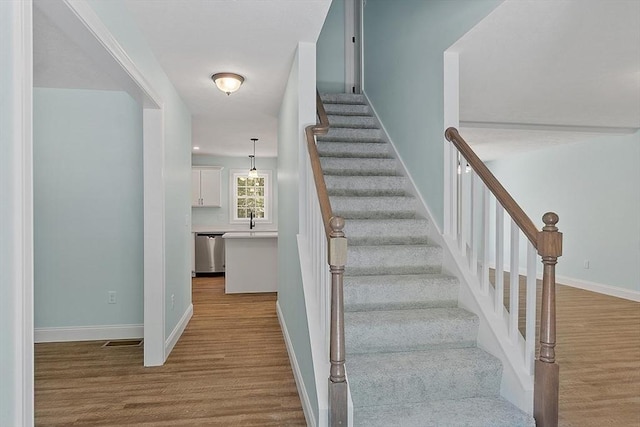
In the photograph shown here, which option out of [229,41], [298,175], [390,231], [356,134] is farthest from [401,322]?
[356,134]

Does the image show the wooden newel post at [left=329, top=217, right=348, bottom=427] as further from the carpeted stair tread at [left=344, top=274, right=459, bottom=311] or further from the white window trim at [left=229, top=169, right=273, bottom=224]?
the white window trim at [left=229, top=169, right=273, bottom=224]

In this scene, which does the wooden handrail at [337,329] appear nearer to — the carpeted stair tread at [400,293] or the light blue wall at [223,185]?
the carpeted stair tread at [400,293]

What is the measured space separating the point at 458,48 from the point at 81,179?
12.0ft

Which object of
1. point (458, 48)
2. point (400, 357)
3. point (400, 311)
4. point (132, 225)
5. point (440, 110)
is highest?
point (458, 48)

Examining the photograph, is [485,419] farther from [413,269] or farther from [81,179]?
[81,179]

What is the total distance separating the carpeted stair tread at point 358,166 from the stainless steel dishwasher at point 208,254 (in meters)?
4.59

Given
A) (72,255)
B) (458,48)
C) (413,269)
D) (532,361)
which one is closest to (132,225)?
(72,255)

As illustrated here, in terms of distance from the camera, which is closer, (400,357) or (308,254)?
(400,357)

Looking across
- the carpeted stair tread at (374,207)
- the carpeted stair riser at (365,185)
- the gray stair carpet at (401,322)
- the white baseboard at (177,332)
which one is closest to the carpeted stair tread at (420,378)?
the gray stair carpet at (401,322)

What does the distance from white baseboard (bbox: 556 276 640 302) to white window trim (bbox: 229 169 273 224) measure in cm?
566

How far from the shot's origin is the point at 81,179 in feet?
12.8

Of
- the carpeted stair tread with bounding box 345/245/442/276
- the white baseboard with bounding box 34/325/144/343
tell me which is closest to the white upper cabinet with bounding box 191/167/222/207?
the white baseboard with bounding box 34/325/144/343

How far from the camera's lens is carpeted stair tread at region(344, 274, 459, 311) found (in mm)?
2617

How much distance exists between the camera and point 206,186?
8.13 meters
